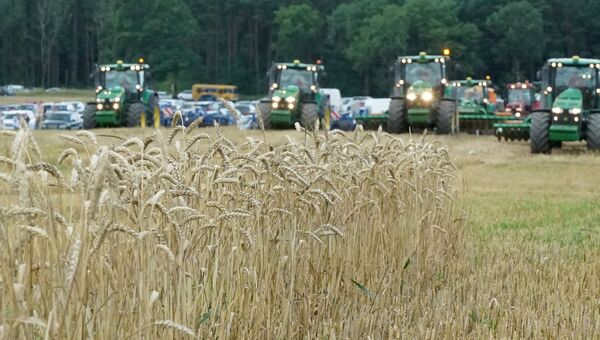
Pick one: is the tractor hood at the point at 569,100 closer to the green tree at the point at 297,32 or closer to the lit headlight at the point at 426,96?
the lit headlight at the point at 426,96

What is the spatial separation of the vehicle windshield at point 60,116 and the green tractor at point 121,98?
865cm

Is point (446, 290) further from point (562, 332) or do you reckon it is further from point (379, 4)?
point (379, 4)

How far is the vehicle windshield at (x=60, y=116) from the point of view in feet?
139

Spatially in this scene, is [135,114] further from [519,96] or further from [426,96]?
[519,96]

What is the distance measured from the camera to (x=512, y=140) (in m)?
28.5

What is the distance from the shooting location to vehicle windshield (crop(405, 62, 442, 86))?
30234mm

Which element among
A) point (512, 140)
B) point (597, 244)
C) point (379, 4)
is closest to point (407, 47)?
point (379, 4)

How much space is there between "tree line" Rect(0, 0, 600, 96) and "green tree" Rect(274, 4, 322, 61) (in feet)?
0.28

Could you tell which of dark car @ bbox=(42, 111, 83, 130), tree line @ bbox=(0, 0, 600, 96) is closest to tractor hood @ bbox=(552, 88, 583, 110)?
dark car @ bbox=(42, 111, 83, 130)

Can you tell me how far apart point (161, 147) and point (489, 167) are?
16.4 metres

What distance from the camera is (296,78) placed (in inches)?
1277

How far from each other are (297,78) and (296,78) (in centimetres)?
3

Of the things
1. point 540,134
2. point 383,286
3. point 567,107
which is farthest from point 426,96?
point 383,286

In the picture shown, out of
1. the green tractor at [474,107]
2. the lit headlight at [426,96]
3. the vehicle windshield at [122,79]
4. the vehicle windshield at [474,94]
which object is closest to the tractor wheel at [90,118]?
the vehicle windshield at [122,79]
